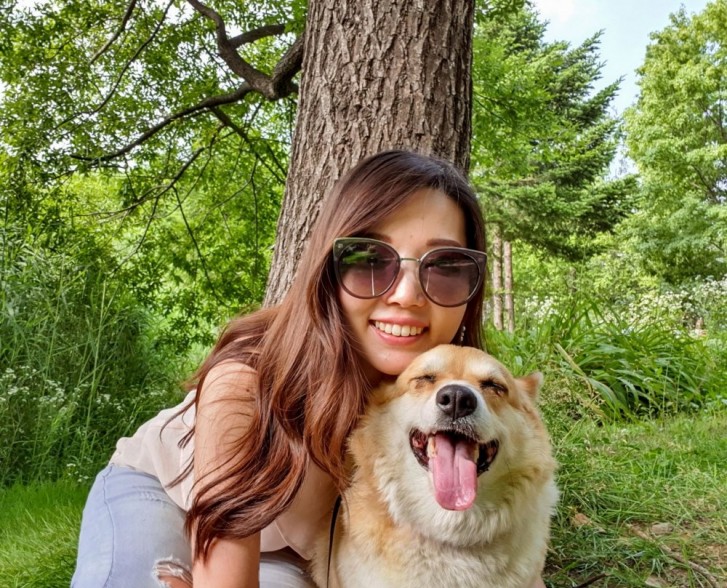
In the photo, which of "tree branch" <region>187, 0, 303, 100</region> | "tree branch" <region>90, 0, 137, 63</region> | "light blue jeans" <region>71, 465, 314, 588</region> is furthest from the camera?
"tree branch" <region>90, 0, 137, 63</region>

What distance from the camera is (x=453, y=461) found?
159 cm

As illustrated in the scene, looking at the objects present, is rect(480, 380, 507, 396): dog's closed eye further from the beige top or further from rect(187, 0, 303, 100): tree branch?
rect(187, 0, 303, 100): tree branch

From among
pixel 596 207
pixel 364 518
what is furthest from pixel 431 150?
pixel 596 207

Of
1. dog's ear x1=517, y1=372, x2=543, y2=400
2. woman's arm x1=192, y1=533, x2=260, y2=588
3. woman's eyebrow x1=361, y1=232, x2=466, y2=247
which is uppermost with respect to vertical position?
woman's eyebrow x1=361, y1=232, x2=466, y2=247

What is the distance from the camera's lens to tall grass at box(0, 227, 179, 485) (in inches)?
143

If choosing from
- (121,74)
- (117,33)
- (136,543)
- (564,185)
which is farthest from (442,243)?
(564,185)

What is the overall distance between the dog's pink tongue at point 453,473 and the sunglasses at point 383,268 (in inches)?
16.3

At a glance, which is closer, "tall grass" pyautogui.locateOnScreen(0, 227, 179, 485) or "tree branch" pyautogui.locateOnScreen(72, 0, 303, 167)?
"tall grass" pyautogui.locateOnScreen(0, 227, 179, 485)

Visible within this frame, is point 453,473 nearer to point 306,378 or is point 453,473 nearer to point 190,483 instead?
point 306,378

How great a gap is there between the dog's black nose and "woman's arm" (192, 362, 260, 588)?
1.70 ft

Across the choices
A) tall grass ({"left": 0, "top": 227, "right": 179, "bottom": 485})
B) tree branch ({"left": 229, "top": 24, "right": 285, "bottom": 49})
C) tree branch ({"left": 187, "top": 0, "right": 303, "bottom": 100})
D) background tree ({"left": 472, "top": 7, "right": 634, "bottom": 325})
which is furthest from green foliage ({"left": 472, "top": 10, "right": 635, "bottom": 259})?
tall grass ({"left": 0, "top": 227, "right": 179, "bottom": 485})

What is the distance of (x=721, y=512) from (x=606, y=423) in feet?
4.14

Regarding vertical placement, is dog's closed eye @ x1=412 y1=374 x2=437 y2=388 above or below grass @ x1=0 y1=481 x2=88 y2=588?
above

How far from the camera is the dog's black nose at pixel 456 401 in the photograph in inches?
61.0
